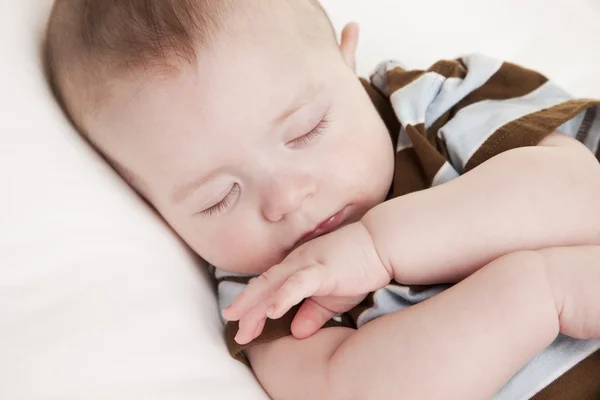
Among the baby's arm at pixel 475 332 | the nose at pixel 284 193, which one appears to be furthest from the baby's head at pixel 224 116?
the baby's arm at pixel 475 332

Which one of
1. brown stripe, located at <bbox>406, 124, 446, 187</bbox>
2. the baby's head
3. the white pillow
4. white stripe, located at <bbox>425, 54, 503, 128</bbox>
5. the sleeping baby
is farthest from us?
white stripe, located at <bbox>425, 54, 503, 128</bbox>

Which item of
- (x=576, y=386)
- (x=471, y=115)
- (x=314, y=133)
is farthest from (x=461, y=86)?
(x=576, y=386)

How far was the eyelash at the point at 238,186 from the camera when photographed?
3.00 feet

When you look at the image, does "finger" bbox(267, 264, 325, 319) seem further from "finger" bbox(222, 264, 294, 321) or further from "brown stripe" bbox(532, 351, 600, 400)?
"brown stripe" bbox(532, 351, 600, 400)

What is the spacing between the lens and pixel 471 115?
3.39ft

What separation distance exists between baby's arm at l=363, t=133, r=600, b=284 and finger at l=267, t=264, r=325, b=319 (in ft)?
0.37

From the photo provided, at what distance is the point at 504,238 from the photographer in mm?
820

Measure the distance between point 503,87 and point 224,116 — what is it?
0.56 metres

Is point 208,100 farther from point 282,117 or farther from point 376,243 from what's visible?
point 376,243

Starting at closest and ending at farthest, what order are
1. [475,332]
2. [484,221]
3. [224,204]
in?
1. [475,332]
2. [484,221]
3. [224,204]

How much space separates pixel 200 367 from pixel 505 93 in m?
0.74

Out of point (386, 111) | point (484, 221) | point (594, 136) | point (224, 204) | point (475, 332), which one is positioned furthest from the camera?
point (386, 111)

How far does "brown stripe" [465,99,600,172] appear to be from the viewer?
0.95m

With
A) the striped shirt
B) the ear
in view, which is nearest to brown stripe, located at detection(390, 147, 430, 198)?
the striped shirt
